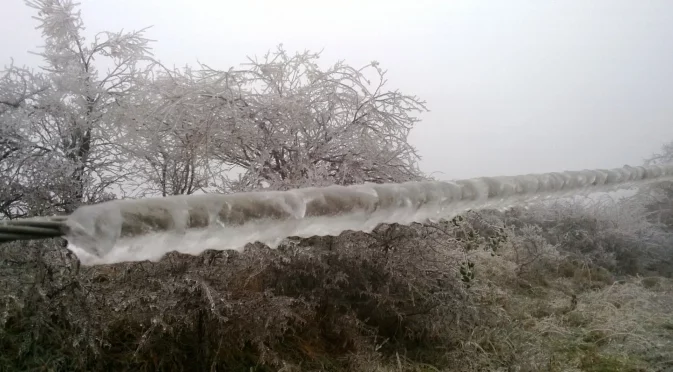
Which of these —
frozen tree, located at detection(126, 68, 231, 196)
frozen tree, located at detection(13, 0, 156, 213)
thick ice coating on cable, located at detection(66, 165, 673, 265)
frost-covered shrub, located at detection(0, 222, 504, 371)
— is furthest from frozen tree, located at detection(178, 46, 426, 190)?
thick ice coating on cable, located at detection(66, 165, 673, 265)

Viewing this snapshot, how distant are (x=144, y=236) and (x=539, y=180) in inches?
42.1

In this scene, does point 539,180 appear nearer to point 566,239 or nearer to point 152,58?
point 152,58

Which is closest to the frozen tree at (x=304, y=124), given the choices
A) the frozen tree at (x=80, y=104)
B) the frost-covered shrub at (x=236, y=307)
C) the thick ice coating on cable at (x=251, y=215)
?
the frost-covered shrub at (x=236, y=307)

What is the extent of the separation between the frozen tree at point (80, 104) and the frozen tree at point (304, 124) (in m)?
1.21

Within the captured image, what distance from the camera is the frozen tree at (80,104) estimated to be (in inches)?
160

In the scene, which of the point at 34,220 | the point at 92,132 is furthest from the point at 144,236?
the point at 92,132

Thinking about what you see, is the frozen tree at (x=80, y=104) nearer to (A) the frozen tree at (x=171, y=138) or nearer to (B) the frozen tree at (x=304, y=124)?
(A) the frozen tree at (x=171, y=138)

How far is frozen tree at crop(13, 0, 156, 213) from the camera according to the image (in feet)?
13.4

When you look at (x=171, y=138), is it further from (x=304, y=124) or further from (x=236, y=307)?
(x=236, y=307)

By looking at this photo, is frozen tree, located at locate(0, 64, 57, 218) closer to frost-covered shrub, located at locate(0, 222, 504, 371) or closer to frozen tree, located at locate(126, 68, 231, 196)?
frozen tree, located at locate(126, 68, 231, 196)

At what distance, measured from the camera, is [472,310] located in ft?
11.5

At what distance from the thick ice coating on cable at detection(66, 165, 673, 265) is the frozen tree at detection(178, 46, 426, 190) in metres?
2.60

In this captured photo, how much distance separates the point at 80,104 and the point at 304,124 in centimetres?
238

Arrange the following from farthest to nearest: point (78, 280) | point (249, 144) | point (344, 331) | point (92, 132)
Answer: point (92, 132), point (249, 144), point (344, 331), point (78, 280)
